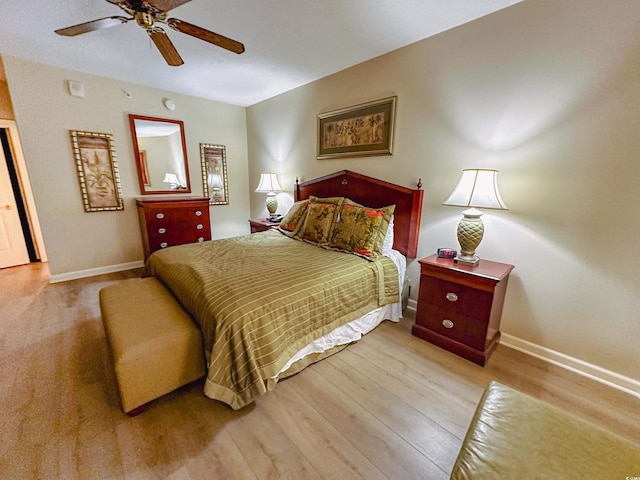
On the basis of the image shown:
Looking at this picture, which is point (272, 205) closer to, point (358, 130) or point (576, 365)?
point (358, 130)

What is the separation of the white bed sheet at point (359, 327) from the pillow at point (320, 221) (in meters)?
0.65

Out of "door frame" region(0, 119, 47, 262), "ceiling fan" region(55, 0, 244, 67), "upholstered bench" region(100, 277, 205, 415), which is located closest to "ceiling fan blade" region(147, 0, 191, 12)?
"ceiling fan" region(55, 0, 244, 67)

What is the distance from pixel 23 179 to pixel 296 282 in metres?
4.72

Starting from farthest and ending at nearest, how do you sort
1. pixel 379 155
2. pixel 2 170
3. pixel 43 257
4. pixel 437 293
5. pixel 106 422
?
pixel 43 257 → pixel 2 170 → pixel 379 155 → pixel 437 293 → pixel 106 422

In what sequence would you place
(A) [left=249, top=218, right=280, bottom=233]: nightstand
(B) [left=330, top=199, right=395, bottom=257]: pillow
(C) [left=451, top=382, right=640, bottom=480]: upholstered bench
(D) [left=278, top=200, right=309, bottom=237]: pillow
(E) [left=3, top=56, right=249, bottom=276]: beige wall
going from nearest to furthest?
(C) [left=451, top=382, right=640, bottom=480]: upholstered bench → (B) [left=330, top=199, right=395, bottom=257]: pillow → (E) [left=3, top=56, right=249, bottom=276]: beige wall → (D) [left=278, top=200, right=309, bottom=237]: pillow → (A) [left=249, top=218, right=280, bottom=233]: nightstand

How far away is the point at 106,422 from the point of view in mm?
1438

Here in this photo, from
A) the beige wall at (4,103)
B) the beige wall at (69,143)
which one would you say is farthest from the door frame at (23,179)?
the beige wall at (69,143)

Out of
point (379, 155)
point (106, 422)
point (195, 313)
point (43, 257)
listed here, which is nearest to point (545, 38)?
point (379, 155)

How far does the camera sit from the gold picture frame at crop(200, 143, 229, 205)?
424cm

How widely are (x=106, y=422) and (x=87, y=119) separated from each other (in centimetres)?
349

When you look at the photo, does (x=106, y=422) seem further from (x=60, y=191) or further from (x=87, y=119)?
(x=87, y=119)

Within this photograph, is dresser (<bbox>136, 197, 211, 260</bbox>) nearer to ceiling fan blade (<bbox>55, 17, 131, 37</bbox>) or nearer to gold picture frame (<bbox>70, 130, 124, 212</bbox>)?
gold picture frame (<bbox>70, 130, 124, 212</bbox>)

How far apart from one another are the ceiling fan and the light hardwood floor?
88.6 inches

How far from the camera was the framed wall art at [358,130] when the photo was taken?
8.77 feet
